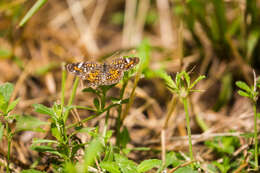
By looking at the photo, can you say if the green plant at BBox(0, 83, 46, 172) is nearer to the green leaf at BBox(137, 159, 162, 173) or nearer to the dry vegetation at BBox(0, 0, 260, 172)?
the dry vegetation at BBox(0, 0, 260, 172)

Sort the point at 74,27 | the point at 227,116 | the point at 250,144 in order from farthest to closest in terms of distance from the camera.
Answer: the point at 74,27 → the point at 227,116 → the point at 250,144

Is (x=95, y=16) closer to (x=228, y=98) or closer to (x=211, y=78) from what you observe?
(x=211, y=78)

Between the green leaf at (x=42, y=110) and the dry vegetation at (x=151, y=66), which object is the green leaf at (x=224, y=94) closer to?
the dry vegetation at (x=151, y=66)

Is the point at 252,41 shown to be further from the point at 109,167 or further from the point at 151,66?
the point at 109,167

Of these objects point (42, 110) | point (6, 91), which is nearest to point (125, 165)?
point (42, 110)

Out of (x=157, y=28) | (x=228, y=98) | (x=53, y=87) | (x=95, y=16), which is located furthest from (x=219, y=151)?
(x=95, y=16)

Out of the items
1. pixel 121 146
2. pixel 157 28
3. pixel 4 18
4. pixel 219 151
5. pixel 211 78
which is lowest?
pixel 219 151
